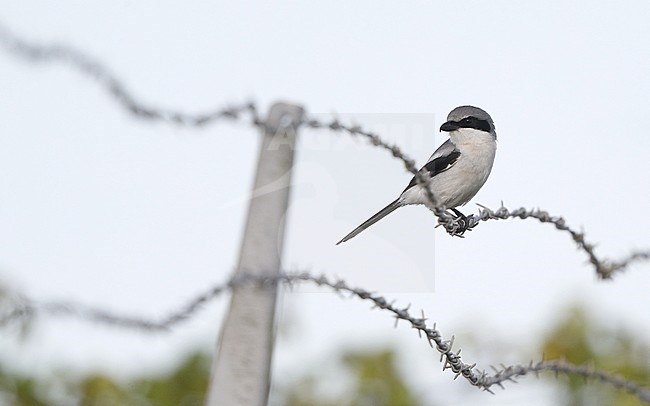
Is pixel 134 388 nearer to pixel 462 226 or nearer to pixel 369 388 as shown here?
pixel 369 388

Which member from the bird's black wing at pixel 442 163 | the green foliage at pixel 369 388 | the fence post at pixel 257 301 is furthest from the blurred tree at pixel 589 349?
the fence post at pixel 257 301

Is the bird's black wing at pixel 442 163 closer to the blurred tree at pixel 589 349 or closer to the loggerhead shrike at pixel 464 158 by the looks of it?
the loggerhead shrike at pixel 464 158

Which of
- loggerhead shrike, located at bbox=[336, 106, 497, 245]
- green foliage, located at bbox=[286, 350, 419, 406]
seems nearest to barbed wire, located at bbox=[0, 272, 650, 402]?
loggerhead shrike, located at bbox=[336, 106, 497, 245]

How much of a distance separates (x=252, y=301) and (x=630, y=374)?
14720mm

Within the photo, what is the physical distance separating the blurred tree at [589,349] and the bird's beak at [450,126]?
1275 centimetres

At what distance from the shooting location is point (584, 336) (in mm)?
17312

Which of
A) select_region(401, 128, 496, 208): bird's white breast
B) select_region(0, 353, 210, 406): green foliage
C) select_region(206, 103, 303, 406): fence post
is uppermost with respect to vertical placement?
select_region(0, 353, 210, 406): green foliage

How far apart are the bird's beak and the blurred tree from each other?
41.8ft

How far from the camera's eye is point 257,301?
2199 mm

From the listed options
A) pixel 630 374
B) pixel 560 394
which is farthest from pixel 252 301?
pixel 560 394

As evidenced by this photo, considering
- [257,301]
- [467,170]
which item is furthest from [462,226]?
[257,301]

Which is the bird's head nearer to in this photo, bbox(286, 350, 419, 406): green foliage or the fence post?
the fence post

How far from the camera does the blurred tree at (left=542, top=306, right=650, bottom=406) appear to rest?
1672cm

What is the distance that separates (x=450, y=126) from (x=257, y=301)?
2229 millimetres
